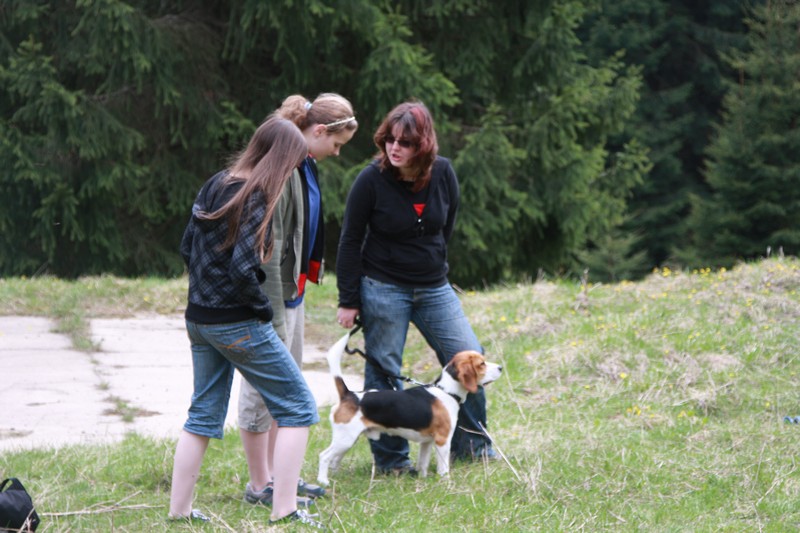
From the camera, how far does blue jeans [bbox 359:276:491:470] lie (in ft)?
16.8

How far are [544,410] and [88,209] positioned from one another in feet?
36.3

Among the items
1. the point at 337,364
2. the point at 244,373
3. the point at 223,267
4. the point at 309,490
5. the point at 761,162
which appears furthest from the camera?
the point at 761,162

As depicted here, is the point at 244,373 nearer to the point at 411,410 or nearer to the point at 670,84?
the point at 411,410

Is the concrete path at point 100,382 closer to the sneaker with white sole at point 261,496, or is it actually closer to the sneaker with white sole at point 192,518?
the sneaker with white sole at point 261,496

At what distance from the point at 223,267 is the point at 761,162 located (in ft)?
71.6

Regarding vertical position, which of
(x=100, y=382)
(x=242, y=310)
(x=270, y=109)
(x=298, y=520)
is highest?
(x=242, y=310)

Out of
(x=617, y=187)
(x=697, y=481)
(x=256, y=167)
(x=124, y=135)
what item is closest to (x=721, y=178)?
(x=617, y=187)

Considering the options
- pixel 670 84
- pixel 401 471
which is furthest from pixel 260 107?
pixel 670 84

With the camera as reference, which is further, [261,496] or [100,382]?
[100,382]

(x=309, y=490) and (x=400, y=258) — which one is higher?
(x=400, y=258)

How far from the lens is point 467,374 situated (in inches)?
199

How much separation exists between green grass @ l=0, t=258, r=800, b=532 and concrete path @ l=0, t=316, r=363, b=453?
46 centimetres

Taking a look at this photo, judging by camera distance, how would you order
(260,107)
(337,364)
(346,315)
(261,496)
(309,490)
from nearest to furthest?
(261,496), (309,490), (337,364), (346,315), (260,107)

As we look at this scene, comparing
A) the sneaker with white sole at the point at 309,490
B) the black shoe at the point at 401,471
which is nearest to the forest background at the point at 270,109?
the black shoe at the point at 401,471
